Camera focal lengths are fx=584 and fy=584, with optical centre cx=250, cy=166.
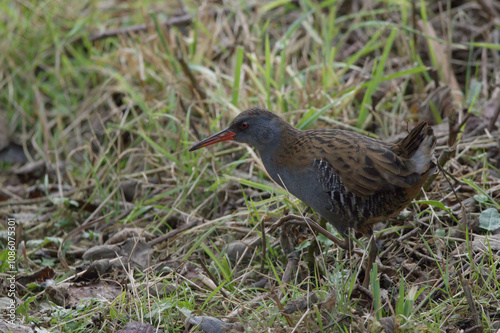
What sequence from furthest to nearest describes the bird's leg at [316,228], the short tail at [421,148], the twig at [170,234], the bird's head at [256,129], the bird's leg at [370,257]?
the twig at [170,234], the bird's head at [256,129], the bird's leg at [316,228], the bird's leg at [370,257], the short tail at [421,148]

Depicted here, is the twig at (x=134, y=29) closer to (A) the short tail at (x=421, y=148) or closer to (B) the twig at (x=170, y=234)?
(B) the twig at (x=170, y=234)

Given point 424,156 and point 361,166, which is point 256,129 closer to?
point 361,166

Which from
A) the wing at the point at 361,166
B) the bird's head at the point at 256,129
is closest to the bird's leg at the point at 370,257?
the wing at the point at 361,166

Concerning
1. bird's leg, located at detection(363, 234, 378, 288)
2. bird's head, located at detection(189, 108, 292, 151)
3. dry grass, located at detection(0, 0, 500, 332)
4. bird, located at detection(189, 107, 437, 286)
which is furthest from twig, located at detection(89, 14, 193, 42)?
bird's leg, located at detection(363, 234, 378, 288)

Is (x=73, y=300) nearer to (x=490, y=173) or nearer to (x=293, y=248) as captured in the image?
(x=293, y=248)

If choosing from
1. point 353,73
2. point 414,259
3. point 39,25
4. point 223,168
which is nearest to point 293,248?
point 414,259

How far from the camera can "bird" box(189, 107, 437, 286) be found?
2996 mm

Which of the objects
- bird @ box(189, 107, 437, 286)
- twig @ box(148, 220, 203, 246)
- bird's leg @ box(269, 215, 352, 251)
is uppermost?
bird @ box(189, 107, 437, 286)

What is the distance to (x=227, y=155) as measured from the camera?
173 inches

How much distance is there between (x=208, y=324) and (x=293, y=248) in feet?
2.52

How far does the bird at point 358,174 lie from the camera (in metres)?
3.00

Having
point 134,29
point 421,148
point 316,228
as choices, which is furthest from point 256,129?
point 134,29

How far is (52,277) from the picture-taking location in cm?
351

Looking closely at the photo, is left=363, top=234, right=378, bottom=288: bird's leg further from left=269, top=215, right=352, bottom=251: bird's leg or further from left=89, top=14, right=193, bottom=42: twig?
left=89, top=14, right=193, bottom=42: twig
